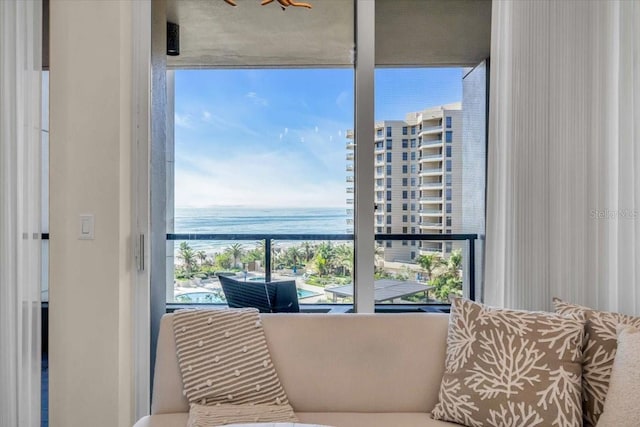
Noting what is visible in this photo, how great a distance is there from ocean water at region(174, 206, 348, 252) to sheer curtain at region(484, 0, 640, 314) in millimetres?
774

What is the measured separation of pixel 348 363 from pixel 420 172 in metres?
1.00

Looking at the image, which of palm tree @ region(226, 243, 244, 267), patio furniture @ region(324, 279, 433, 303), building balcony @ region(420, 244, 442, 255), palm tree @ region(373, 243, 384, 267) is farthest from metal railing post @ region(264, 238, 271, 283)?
building balcony @ region(420, 244, 442, 255)

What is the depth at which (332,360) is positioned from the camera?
167 cm

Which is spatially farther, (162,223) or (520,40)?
(162,223)

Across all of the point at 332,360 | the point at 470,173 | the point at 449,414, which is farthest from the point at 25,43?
the point at 449,414

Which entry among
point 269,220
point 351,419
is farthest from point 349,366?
point 269,220

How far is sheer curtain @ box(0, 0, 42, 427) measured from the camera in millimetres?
1751

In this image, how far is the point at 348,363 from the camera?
5.45ft

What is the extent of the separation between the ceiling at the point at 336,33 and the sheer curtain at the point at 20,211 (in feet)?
2.54

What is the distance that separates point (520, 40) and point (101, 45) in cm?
199

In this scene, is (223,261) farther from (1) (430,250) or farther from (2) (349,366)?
(1) (430,250)

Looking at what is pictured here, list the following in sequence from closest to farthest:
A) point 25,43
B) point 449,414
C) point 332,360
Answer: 1. point 449,414
2. point 332,360
3. point 25,43

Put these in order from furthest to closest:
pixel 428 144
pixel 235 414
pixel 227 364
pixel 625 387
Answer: pixel 428 144, pixel 227 364, pixel 235 414, pixel 625 387

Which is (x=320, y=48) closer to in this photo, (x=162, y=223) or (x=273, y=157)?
(x=273, y=157)
